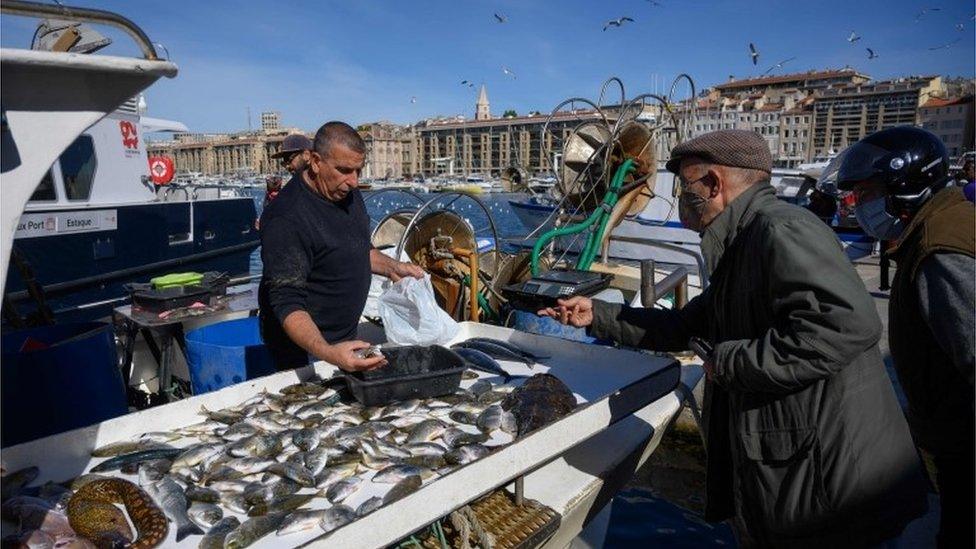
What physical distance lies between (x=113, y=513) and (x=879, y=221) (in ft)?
10.6

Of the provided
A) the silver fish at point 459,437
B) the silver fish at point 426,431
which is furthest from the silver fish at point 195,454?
the silver fish at point 459,437

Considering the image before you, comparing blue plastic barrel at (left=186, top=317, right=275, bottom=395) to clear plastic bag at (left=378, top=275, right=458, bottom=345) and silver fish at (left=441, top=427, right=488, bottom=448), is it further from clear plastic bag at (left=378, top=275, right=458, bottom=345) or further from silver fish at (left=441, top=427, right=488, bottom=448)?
silver fish at (left=441, top=427, right=488, bottom=448)

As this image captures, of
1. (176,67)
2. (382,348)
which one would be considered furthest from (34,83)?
(382,348)

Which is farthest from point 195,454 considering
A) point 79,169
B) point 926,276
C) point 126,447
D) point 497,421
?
point 79,169

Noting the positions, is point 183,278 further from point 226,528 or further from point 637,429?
point 637,429

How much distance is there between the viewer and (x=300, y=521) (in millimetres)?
1953

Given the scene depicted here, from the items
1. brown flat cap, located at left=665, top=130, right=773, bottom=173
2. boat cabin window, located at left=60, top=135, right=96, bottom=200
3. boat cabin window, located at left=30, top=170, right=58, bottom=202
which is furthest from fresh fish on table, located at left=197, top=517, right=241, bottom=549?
boat cabin window, located at left=60, top=135, right=96, bottom=200

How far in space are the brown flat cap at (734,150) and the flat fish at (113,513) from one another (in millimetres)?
2365

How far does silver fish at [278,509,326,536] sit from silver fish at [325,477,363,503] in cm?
13

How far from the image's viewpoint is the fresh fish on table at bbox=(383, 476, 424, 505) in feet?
6.86

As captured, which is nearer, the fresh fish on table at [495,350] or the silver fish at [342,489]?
the silver fish at [342,489]

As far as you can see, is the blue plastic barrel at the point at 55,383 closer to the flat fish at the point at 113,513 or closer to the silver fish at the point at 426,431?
the flat fish at the point at 113,513

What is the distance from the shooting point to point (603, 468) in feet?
9.30

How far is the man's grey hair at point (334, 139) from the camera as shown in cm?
333
